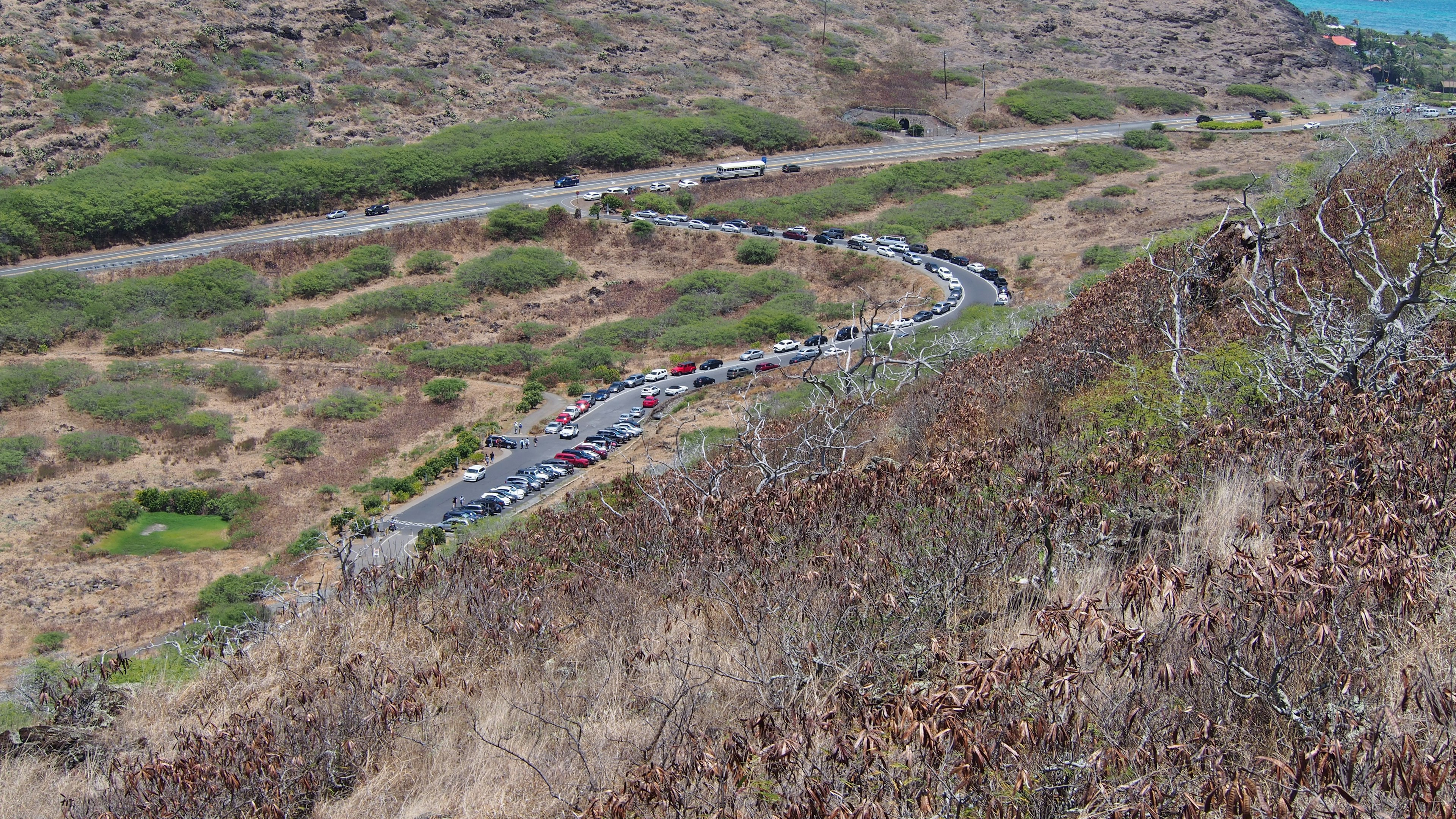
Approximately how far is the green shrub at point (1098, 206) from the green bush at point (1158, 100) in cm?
3285

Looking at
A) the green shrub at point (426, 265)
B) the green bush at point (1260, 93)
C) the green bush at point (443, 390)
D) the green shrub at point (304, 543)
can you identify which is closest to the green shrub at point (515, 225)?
the green shrub at point (426, 265)

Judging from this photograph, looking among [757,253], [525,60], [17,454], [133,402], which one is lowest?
[17,454]

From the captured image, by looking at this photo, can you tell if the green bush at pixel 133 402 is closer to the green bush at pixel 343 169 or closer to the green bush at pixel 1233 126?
the green bush at pixel 343 169

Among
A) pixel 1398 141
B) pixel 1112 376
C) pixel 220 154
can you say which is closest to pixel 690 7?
pixel 220 154

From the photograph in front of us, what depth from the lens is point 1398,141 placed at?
27016 millimetres

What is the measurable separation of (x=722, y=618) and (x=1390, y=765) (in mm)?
4135

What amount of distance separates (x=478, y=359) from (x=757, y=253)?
20.0 metres

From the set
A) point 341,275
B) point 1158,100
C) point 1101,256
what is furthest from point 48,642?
point 1158,100

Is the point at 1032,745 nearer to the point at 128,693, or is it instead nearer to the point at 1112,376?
the point at 128,693

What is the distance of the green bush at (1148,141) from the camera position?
78750 mm

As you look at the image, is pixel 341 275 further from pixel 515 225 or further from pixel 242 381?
pixel 242 381

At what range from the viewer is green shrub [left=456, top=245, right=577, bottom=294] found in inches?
2162

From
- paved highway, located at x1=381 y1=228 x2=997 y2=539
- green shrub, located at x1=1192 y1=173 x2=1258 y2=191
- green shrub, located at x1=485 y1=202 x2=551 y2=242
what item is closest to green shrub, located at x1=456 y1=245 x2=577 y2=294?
green shrub, located at x1=485 y1=202 x2=551 y2=242

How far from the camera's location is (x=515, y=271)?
55562 mm
